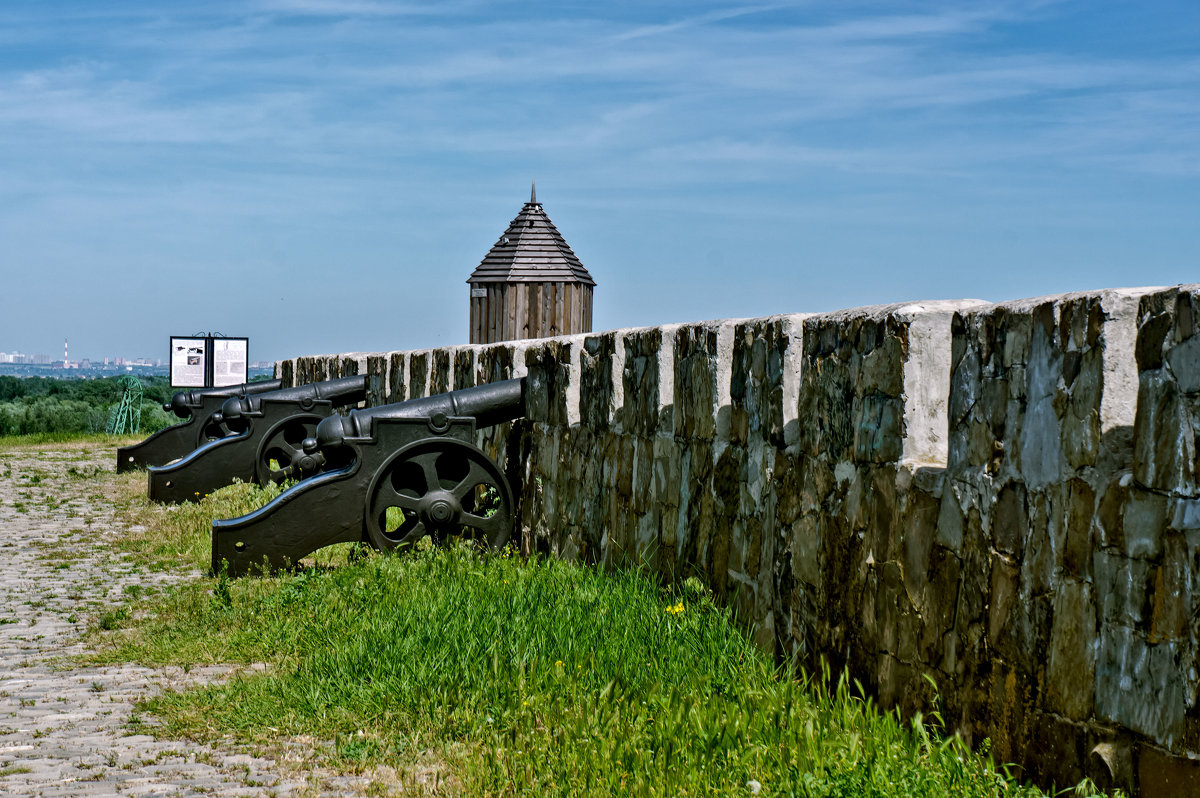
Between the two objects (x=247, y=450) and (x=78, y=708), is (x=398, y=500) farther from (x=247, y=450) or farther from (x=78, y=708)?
(x=247, y=450)

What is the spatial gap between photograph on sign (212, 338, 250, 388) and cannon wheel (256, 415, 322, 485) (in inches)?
588

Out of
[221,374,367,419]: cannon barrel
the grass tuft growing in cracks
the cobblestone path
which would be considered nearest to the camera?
the grass tuft growing in cracks

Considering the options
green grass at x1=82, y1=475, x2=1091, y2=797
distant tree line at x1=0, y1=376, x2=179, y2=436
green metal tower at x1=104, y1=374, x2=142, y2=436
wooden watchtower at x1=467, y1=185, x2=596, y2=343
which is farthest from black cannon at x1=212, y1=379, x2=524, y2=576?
green metal tower at x1=104, y1=374, x2=142, y2=436

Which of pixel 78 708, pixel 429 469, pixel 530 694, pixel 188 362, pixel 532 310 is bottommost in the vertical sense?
pixel 78 708

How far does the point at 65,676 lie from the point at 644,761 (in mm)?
3151

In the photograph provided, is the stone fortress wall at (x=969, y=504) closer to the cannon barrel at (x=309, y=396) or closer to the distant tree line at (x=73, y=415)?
the cannon barrel at (x=309, y=396)

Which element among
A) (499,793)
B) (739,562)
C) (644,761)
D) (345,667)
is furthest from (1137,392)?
(345,667)

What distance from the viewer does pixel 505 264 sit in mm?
21984

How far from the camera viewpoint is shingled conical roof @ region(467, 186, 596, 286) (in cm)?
2172

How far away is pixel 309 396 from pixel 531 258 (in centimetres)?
890

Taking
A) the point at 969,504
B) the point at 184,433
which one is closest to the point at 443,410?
the point at 969,504

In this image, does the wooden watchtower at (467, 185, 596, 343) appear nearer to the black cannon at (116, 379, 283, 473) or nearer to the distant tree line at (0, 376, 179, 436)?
the black cannon at (116, 379, 283, 473)

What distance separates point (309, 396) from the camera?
1367 cm

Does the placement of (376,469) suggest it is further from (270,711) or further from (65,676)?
(270,711)
